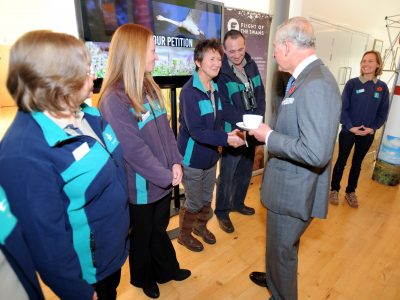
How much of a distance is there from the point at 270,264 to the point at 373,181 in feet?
9.47

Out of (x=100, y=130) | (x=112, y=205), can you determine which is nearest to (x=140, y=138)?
(x=100, y=130)

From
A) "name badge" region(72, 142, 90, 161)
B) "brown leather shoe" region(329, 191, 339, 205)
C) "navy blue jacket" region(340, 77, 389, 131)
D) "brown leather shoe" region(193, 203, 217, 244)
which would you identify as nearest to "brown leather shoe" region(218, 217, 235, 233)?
"brown leather shoe" region(193, 203, 217, 244)

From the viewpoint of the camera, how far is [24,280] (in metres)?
0.72

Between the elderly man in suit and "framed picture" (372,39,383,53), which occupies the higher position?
"framed picture" (372,39,383,53)

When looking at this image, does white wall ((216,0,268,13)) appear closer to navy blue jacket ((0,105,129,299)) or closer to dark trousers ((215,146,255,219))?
dark trousers ((215,146,255,219))

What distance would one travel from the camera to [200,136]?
5.90ft

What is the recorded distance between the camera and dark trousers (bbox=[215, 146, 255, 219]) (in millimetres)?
2350

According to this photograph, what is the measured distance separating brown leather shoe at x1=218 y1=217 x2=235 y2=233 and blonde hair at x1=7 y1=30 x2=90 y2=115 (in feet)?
6.40

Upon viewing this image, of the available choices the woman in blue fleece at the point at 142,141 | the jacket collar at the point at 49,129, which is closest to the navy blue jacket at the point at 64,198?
the jacket collar at the point at 49,129

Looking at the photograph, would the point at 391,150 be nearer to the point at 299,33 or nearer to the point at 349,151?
the point at 349,151

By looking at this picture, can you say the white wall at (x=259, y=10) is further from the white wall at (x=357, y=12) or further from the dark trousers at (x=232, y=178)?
the dark trousers at (x=232, y=178)

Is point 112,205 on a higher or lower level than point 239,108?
lower

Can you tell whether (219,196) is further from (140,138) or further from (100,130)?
(100,130)

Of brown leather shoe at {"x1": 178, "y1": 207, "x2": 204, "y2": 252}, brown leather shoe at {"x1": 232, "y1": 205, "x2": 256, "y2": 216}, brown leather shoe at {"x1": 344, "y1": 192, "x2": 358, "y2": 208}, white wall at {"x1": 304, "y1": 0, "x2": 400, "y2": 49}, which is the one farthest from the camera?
white wall at {"x1": 304, "y1": 0, "x2": 400, "y2": 49}
